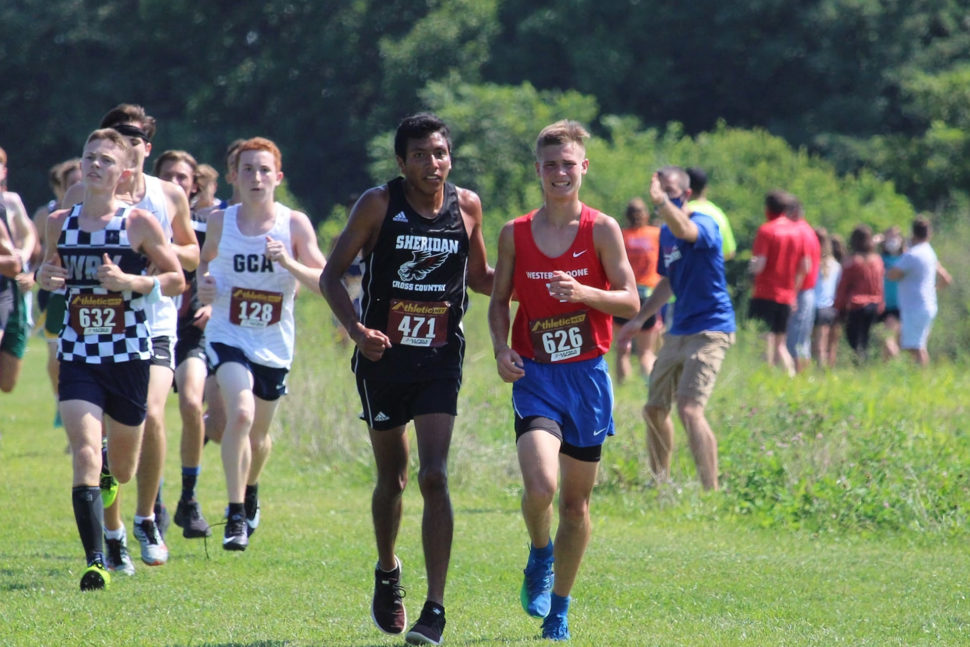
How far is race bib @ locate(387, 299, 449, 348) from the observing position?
6.14 metres

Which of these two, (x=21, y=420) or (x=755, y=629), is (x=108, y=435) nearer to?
(x=755, y=629)

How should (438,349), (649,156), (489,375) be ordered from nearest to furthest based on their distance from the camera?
(438,349) < (489,375) < (649,156)

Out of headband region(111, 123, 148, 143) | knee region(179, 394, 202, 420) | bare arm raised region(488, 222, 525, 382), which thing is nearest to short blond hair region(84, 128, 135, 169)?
headband region(111, 123, 148, 143)

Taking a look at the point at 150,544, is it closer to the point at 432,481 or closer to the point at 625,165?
the point at 432,481

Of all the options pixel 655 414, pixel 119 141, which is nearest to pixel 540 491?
pixel 119 141

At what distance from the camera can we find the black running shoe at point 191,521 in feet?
28.6

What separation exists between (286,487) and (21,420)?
5469mm

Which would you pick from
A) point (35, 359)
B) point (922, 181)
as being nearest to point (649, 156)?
point (922, 181)

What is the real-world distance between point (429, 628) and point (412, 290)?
4.52 ft

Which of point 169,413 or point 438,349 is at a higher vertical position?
point 438,349

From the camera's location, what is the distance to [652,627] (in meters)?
6.51

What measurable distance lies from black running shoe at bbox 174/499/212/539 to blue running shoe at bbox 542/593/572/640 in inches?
126

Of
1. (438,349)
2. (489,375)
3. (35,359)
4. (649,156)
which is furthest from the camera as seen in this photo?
(649,156)

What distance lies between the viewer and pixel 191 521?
8.76m
